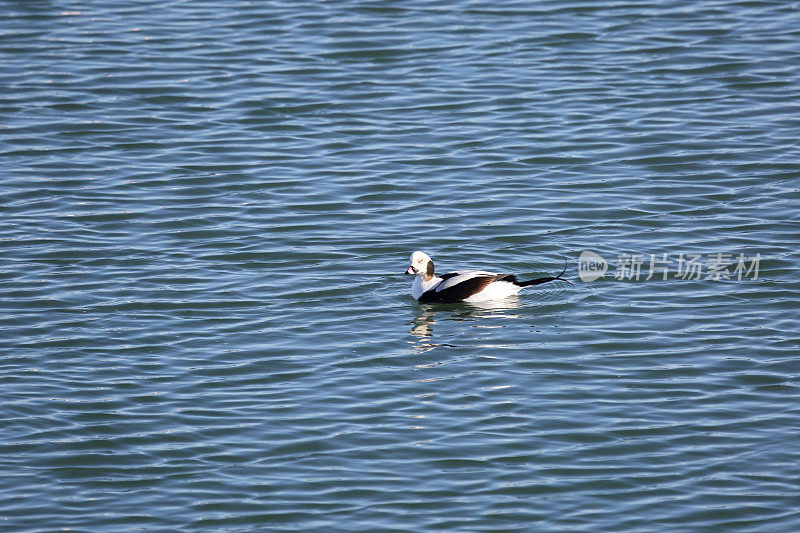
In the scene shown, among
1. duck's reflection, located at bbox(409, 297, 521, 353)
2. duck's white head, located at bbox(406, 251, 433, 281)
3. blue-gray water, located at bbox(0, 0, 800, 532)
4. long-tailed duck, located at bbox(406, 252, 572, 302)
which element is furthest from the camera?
duck's white head, located at bbox(406, 251, 433, 281)

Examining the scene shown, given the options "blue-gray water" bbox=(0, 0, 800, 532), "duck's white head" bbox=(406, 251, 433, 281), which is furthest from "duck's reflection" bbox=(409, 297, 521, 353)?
"duck's white head" bbox=(406, 251, 433, 281)

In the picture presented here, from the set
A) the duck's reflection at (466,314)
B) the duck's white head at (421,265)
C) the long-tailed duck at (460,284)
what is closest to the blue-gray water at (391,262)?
the duck's reflection at (466,314)

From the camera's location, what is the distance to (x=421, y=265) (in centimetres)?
1159

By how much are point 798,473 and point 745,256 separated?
4.19m

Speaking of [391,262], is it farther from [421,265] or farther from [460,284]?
[460,284]

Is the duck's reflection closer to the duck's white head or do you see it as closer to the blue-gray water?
the blue-gray water

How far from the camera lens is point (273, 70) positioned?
18.7 metres

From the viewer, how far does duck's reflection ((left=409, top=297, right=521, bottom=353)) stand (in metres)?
11.0

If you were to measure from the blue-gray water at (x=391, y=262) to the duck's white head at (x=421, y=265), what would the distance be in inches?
14.5


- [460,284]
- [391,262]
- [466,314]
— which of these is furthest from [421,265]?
[391,262]

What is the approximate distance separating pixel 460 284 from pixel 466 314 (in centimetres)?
36

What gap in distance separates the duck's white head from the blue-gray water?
37cm

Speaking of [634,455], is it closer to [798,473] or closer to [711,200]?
[798,473]

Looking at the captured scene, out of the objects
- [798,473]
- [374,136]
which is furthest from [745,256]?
[374,136]
